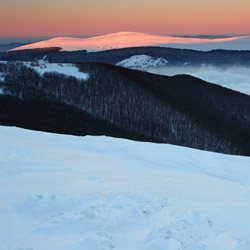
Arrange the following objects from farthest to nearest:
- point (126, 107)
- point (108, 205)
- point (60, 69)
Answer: point (60, 69)
point (126, 107)
point (108, 205)

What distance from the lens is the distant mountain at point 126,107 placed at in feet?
295

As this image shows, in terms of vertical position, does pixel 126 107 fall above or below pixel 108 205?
below

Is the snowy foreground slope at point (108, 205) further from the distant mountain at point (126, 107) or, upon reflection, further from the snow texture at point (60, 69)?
the snow texture at point (60, 69)

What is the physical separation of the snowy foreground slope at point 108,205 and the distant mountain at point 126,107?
67580 mm

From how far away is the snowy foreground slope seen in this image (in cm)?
435

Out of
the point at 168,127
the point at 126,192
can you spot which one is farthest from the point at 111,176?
the point at 168,127

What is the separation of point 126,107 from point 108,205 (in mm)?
115315

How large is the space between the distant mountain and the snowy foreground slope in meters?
67.6

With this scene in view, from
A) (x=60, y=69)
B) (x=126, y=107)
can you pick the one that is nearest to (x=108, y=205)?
(x=126, y=107)

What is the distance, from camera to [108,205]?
18.3 feet

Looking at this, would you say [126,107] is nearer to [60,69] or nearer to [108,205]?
[60,69]

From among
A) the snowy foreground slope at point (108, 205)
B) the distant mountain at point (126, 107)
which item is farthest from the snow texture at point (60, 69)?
the snowy foreground slope at point (108, 205)

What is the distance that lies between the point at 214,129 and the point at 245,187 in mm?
111472

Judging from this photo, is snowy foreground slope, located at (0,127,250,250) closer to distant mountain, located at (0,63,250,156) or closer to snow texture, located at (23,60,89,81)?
distant mountain, located at (0,63,250,156)
